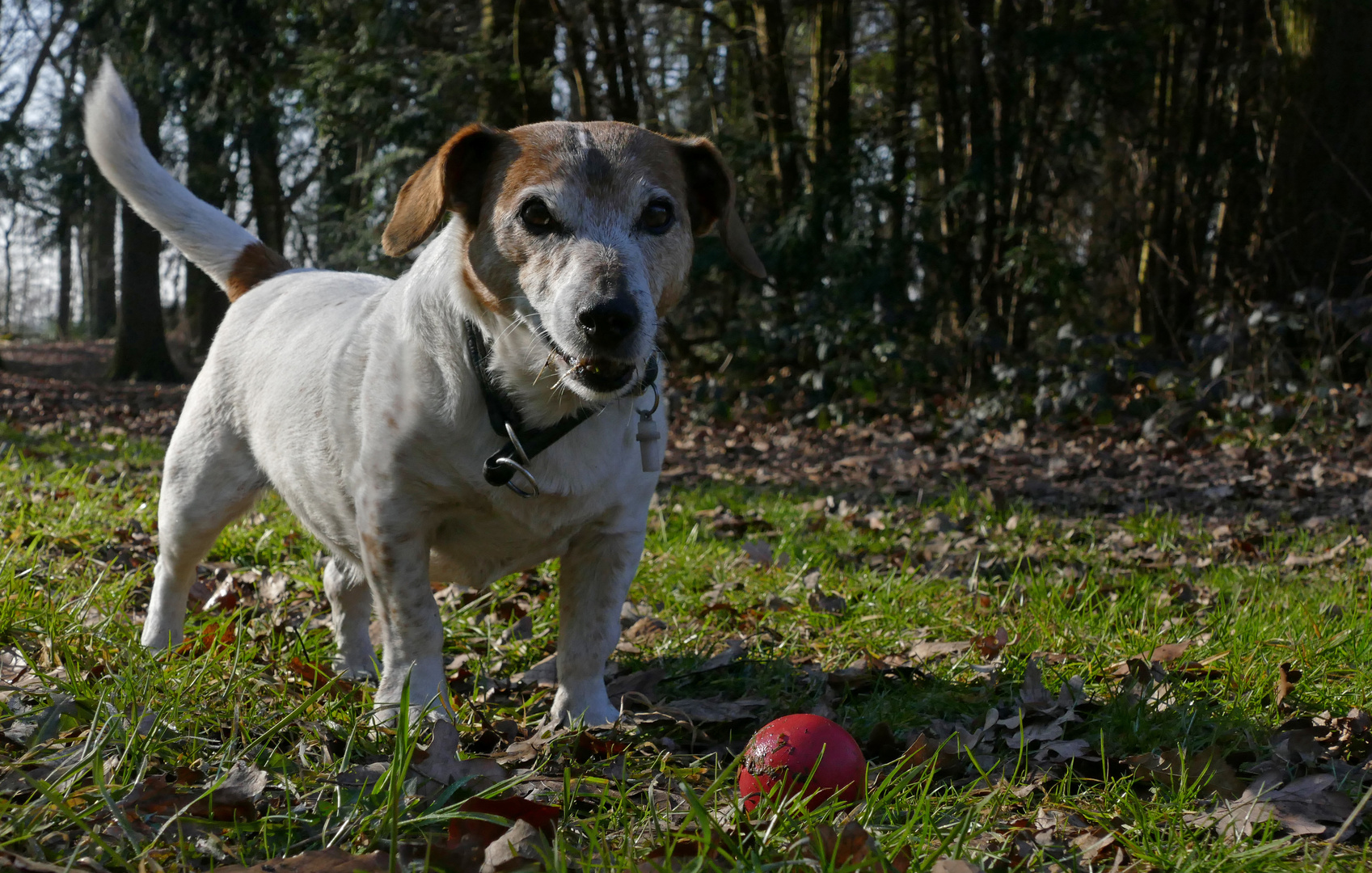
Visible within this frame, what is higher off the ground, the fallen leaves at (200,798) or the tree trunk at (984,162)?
the tree trunk at (984,162)

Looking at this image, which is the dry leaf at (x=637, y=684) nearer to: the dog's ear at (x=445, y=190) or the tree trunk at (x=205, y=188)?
the dog's ear at (x=445, y=190)

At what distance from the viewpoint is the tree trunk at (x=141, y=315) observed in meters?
14.9

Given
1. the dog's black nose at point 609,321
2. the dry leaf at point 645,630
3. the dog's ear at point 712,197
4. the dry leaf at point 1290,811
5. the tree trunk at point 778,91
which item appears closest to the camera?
the dry leaf at point 1290,811

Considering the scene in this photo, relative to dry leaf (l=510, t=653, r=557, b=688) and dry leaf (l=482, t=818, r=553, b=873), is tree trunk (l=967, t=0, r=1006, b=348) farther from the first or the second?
dry leaf (l=482, t=818, r=553, b=873)

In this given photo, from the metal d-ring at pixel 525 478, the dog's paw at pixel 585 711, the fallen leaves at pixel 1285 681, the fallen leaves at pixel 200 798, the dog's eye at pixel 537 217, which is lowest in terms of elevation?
the dog's paw at pixel 585 711

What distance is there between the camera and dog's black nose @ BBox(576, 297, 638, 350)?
92.5 inches

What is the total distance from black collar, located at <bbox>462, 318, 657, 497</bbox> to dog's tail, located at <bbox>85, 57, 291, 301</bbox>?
1.52 meters

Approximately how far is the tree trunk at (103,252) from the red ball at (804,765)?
652 inches

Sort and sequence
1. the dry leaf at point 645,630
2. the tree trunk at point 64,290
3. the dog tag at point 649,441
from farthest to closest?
the tree trunk at point 64,290 < the dry leaf at point 645,630 < the dog tag at point 649,441

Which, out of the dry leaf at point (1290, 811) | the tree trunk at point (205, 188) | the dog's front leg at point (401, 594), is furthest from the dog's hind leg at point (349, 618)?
the tree trunk at point (205, 188)

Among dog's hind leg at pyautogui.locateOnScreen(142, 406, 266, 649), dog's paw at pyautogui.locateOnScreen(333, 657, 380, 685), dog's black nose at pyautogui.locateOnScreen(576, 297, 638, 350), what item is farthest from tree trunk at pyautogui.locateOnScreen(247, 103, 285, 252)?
dog's black nose at pyautogui.locateOnScreen(576, 297, 638, 350)

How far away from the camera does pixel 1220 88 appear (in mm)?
10266

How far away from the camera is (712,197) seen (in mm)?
3066

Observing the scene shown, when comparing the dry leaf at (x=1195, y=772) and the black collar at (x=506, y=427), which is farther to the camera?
the black collar at (x=506, y=427)
